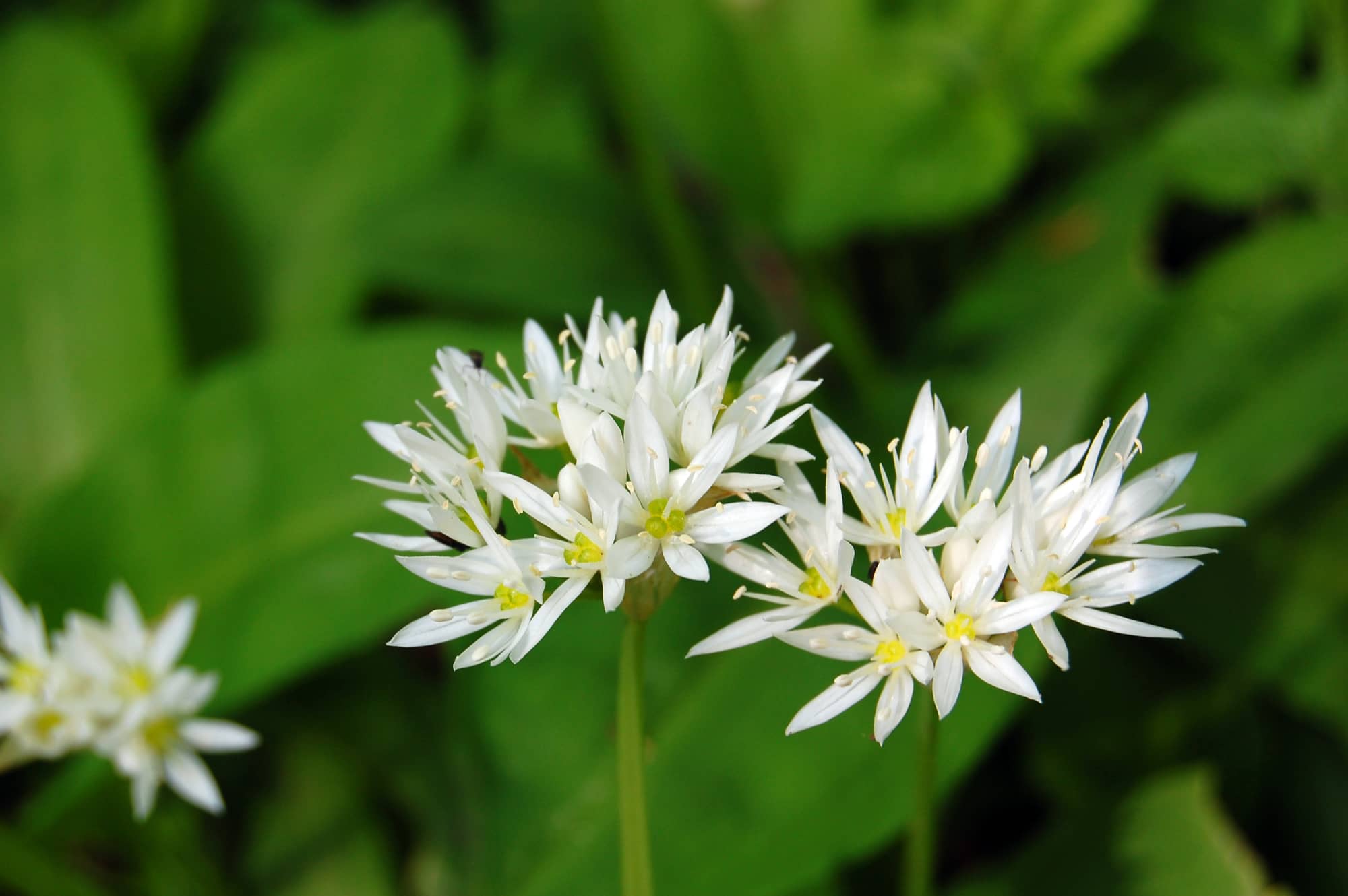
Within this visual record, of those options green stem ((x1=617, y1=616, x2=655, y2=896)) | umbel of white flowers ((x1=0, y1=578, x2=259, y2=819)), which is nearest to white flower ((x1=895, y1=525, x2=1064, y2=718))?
green stem ((x1=617, y1=616, x2=655, y2=896))

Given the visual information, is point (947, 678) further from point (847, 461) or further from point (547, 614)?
point (547, 614)

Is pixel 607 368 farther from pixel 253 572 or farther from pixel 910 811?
pixel 253 572

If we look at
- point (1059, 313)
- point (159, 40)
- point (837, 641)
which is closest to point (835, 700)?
point (837, 641)

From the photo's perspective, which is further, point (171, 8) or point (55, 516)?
point (171, 8)

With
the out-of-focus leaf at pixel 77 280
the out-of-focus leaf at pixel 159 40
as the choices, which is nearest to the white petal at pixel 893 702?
the out-of-focus leaf at pixel 77 280

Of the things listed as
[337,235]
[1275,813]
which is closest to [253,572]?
[337,235]

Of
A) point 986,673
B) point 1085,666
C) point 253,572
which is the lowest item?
point 986,673

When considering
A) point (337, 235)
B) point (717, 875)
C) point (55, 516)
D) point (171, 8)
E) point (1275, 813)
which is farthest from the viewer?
point (171, 8)

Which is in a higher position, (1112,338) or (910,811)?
(1112,338)
